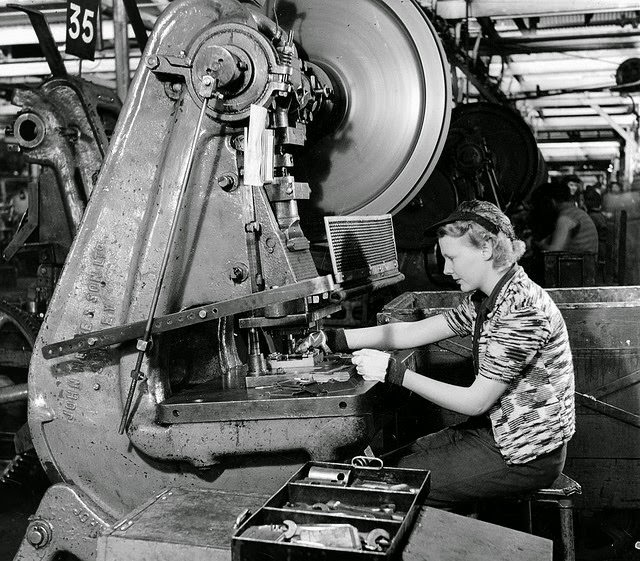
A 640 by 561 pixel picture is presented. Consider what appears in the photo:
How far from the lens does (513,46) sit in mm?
6930

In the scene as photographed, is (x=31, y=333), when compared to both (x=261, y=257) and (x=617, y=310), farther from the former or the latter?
(x=617, y=310)

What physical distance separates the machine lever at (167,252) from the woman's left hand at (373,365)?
57 centimetres

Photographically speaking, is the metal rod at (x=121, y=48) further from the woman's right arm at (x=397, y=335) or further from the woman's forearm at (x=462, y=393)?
the woman's forearm at (x=462, y=393)

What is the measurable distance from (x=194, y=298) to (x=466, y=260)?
776 millimetres

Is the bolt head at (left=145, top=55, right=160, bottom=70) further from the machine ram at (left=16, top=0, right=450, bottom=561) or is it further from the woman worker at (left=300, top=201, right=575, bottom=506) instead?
the woman worker at (left=300, top=201, right=575, bottom=506)

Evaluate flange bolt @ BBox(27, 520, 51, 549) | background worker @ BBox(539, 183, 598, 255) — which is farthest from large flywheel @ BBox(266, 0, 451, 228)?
background worker @ BBox(539, 183, 598, 255)

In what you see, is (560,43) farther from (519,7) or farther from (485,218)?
(485,218)

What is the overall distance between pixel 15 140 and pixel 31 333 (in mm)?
924

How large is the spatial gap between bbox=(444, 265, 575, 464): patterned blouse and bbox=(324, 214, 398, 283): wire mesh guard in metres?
0.38

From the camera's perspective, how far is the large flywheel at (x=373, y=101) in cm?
247

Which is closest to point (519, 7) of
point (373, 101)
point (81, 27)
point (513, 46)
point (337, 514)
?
point (513, 46)

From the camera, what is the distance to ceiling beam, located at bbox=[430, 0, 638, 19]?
546cm

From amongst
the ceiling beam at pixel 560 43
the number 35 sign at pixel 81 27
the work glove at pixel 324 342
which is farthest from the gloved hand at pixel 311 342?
the ceiling beam at pixel 560 43

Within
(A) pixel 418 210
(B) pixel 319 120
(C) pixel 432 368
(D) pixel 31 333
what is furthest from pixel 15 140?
(A) pixel 418 210
